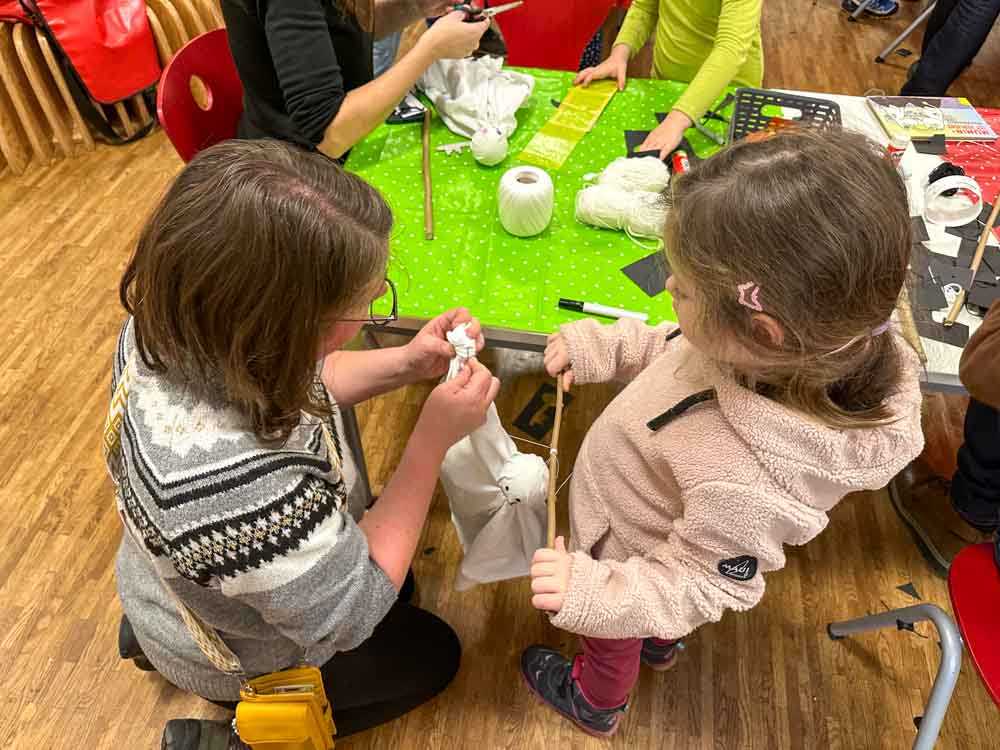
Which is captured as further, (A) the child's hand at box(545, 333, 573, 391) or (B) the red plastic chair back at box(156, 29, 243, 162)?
(B) the red plastic chair back at box(156, 29, 243, 162)

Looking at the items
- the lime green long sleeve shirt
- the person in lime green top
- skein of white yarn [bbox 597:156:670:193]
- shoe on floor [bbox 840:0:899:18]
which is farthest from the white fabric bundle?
shoe on floor [bbox 840:0:899:18]

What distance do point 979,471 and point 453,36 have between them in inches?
61.6

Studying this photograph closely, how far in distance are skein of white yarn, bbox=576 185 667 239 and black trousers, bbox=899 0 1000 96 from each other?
2.41 meters

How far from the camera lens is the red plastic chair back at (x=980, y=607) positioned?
3.30 feet

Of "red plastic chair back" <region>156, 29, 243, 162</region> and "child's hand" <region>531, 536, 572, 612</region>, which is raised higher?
"red plastic chair back" <region>156, 29, 243, 162</region>

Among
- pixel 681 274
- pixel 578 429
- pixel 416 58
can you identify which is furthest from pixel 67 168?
pixel 681 274

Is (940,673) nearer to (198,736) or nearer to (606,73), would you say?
(198,736)

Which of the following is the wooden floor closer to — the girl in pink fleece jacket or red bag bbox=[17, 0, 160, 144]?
the girl in pink fleece jacket

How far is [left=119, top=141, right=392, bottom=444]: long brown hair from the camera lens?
633mm

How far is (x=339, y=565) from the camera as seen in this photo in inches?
31.3

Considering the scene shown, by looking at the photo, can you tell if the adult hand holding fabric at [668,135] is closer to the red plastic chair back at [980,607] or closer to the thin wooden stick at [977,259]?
the thin wooden stick at [977,259]

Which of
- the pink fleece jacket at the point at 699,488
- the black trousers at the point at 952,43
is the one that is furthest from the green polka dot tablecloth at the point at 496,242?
the black trousers at the point at 952,43

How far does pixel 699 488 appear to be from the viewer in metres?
0.85

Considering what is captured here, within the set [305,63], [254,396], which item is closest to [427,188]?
[305,63]
